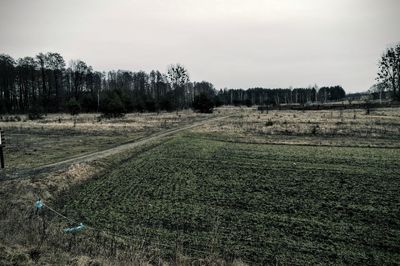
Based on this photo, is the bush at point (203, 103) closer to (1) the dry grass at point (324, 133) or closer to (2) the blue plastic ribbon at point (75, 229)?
(1) the dry grass at point (324, 133)

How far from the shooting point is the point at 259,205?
1633 cm

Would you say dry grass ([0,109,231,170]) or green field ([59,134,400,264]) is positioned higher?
dry grass ([0,109,231,170])

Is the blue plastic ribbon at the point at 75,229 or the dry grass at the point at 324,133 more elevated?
the dry grass at the point at 324,133

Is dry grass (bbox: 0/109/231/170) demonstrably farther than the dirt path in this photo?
Yes

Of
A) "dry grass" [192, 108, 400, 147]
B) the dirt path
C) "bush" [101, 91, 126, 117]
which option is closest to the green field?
the dirt path

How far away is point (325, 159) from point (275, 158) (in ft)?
11.9

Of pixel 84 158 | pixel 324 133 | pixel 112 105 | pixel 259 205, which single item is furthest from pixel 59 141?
pixel 324 133

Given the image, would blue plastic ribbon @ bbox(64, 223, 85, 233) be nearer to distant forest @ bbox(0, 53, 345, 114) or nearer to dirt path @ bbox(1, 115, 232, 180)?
dirt path @ bbox(1, 115, 232, 180)

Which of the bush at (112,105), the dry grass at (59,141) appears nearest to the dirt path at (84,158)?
the dry grass at (59,141)

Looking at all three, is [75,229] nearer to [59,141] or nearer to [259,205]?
[259,205]

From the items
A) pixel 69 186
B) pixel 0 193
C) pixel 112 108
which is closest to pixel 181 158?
pixel 69 186

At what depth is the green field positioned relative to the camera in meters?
12.3

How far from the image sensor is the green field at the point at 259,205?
483 inches

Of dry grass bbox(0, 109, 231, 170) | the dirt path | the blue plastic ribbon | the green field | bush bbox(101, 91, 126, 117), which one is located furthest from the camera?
bush bbox(101, 91, 126, 117)
